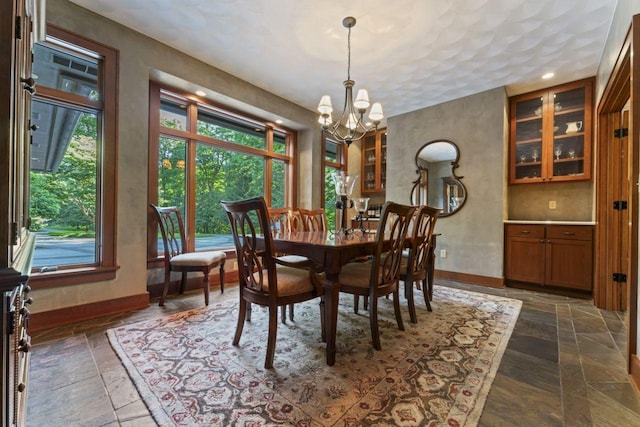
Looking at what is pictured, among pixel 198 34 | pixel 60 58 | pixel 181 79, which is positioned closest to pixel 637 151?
pixel 198 34

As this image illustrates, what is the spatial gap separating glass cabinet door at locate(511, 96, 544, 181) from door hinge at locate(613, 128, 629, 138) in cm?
93

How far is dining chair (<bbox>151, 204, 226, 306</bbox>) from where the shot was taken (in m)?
2.74

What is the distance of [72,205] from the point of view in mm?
2449

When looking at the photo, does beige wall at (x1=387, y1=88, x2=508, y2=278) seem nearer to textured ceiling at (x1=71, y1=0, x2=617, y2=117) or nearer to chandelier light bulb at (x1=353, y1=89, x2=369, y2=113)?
textured ceiling at (x1=71, y1=0, x2=617, y2=117)

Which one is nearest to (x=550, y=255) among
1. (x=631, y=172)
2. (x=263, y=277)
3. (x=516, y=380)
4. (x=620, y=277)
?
(x=620, y=277)

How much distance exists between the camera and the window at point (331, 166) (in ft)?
17.1

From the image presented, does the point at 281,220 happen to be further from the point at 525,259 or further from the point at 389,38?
the point at 525,259

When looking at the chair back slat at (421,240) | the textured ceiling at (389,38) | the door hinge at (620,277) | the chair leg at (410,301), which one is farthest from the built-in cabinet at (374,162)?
the door hinge at (620,277)

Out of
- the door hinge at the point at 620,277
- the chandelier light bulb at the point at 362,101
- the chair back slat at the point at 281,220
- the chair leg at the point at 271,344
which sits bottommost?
the chair leg at the point at 271,344

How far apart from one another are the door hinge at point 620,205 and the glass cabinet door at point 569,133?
37.5 inches

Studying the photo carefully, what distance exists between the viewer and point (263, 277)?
5.91ft

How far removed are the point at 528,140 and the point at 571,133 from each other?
1.46ft

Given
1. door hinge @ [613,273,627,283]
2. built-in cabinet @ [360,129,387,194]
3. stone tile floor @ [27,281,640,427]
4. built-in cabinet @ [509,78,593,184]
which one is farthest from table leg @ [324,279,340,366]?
built-in cabinet @ [360,129,387,194]

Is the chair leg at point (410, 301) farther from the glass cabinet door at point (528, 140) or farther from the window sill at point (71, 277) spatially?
the glass cabinet door at point (528, 140)
